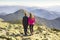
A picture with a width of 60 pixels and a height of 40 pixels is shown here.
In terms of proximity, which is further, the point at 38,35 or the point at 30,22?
the point at 38,35

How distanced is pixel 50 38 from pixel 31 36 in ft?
9.45

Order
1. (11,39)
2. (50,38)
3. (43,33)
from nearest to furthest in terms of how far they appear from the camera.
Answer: (11,39), (50,38), (43,33)

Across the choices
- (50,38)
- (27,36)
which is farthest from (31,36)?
(50,38)

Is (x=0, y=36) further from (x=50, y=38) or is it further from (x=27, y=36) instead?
(x=50, y=38)

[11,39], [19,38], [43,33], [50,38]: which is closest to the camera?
[11,39]

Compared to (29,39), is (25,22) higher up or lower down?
higher up

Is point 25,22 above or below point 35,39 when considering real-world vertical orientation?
above

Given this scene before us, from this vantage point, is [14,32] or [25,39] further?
[14,32]

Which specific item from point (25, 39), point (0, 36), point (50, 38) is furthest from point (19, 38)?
point (50, 38)

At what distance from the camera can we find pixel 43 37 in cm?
3191

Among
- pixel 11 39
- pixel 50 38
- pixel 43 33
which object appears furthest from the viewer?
pixel 43 33

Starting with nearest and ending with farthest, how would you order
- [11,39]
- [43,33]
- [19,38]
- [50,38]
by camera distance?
[11,39] < [19,38] < [50,38] < [43,33]

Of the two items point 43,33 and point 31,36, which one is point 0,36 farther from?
point 43,33

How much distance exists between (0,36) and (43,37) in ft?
22.2
